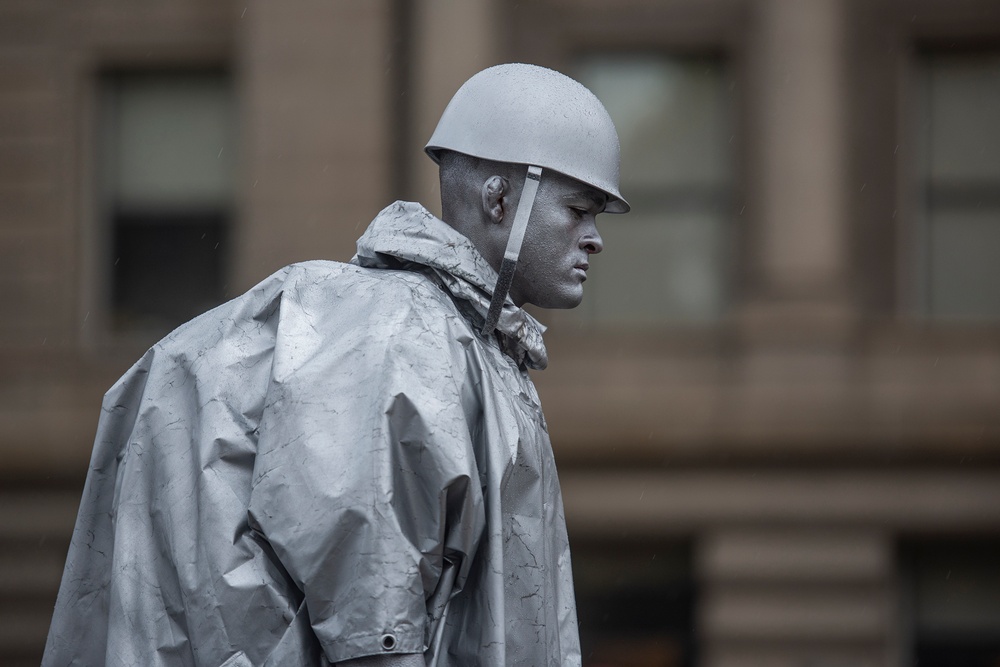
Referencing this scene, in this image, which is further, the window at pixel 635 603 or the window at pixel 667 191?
the window at pixel 667 191

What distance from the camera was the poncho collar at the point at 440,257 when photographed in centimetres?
309

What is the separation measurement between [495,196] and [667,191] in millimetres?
8329

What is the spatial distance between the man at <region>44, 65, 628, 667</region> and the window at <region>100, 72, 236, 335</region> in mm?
8674

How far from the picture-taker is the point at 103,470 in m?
3.19

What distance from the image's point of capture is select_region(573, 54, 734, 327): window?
11289mm

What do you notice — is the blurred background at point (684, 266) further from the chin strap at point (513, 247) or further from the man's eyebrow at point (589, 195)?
the chin strap at point (513, 247)

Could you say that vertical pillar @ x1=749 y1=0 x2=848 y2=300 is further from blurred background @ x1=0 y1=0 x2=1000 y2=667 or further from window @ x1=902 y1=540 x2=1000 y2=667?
window @ x1=902 y1=540 x2=1000 y2=667

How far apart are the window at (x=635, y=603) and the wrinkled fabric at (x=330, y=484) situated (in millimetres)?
7846

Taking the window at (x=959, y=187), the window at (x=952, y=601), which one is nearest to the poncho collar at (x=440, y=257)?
the window at (x=952, y=601)

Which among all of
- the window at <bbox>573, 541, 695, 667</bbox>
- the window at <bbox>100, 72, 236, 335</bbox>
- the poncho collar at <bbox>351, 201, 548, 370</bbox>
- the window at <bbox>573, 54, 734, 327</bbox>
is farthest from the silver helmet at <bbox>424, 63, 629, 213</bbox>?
the window at <bbox>100, 72, 236, 335</bbox>

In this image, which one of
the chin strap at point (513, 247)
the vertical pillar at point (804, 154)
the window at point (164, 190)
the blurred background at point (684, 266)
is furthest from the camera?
the window at point (164, 190)

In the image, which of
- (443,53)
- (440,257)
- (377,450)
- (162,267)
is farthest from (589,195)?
(162,267)

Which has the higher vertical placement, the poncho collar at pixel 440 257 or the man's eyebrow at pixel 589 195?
the man's eyebrow at pixel 589 195

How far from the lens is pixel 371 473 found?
2688 millimetres
